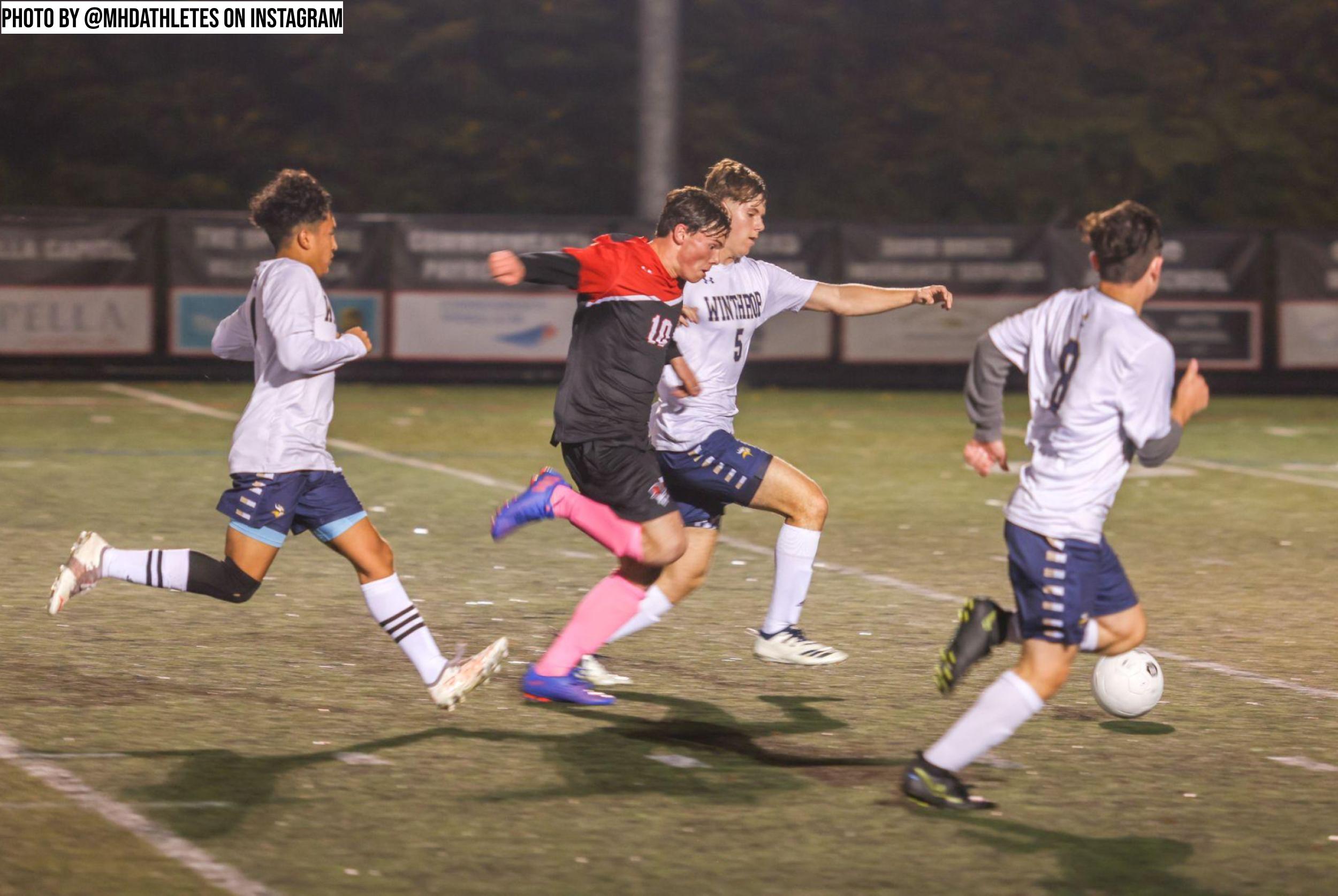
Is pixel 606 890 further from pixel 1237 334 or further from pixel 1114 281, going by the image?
pixel 1237 334

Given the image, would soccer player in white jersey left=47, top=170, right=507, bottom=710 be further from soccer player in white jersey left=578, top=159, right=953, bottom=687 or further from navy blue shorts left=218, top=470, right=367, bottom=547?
soccer player in white jersey left=578, top=159, right=953, bottom=687

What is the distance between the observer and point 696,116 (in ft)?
115

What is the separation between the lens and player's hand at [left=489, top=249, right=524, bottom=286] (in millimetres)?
5949

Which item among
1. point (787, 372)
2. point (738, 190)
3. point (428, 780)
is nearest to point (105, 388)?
point (787, 372)

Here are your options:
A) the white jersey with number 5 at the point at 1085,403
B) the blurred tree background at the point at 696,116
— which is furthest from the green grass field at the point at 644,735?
the blurred tree background at the point at 696,116

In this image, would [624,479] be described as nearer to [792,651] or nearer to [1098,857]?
[792,651]

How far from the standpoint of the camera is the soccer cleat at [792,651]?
742 centimetres

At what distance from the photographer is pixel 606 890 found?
15.5 ft

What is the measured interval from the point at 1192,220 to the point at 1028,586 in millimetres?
30024

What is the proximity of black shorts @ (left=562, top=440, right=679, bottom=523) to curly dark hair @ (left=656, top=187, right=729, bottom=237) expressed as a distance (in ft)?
2.51

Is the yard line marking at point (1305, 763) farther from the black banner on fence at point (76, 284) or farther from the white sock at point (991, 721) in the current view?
the black banner on fence at point (76, 284)

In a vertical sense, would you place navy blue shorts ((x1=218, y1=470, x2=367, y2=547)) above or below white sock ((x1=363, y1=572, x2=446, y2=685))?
above

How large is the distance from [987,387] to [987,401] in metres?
0.04

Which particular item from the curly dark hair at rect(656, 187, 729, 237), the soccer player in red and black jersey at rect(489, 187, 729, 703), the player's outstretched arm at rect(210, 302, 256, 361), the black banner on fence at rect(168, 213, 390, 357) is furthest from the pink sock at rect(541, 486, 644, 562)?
the black banner on fence at rect(168, 213, 390, 357)
